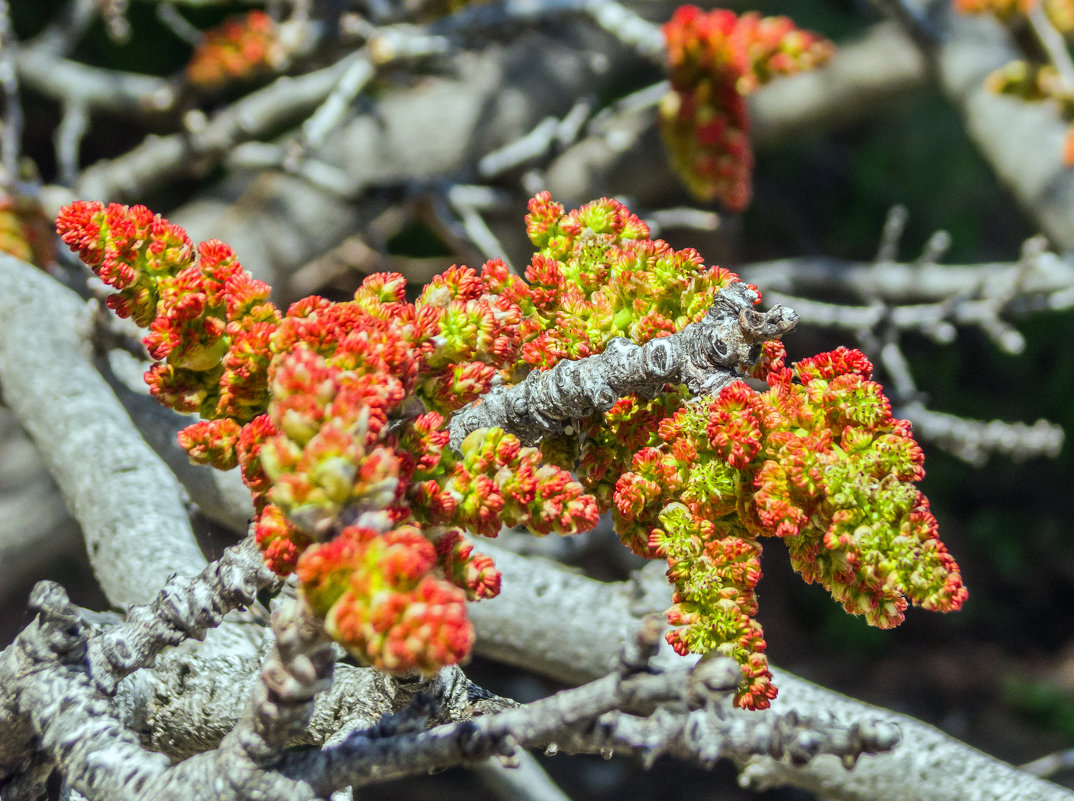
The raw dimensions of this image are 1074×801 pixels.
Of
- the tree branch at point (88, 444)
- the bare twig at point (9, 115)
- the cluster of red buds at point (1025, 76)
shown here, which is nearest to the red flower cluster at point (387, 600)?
the tree branch at point (88, 444)

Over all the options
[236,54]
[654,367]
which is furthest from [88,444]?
[236,54]

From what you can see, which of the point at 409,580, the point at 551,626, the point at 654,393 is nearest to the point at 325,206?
the point at 551,626

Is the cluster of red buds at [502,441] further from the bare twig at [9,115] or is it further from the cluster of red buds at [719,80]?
the bare twig at [9,115]

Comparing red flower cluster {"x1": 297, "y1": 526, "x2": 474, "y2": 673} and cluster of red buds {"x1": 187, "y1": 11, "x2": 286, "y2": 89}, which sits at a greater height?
red flower cluster {"x1": 297, "y1": 526, "x2": 474, "y2": 673}

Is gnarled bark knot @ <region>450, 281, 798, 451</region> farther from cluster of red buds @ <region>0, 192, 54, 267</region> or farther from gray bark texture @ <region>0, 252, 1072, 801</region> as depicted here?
cluster of red buds @ <region>0, 192, 54, 267</region>

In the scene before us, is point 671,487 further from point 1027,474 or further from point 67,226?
point 1027,474

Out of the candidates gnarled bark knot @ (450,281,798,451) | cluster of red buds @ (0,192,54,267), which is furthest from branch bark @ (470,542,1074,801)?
→ cluster of red buds @ (0,192,54,267)
